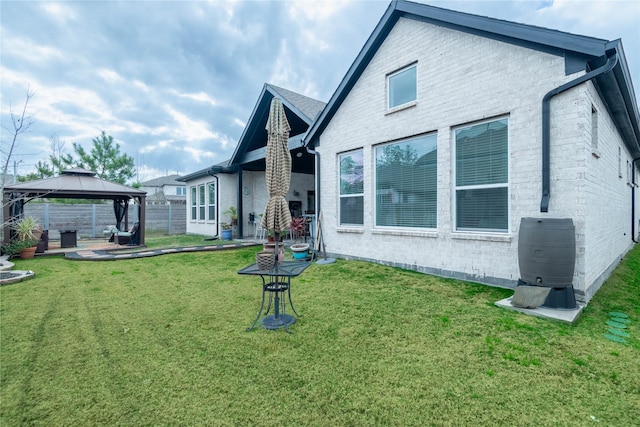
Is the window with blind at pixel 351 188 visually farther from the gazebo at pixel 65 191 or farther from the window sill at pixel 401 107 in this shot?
the gazebo at pixel 65 191

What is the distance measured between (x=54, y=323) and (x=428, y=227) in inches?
242

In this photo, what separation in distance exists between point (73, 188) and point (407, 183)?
36.7 feet

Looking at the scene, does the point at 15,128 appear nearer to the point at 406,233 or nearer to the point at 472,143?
the point at 406,233

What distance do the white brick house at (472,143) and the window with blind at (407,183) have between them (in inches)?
0.9

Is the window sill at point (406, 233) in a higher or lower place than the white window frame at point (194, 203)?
lower

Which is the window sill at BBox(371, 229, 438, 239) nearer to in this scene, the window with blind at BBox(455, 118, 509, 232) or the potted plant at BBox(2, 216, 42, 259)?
the window with blind at BBox(455, 118, 509, 232)

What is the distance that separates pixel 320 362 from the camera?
8.86 ft

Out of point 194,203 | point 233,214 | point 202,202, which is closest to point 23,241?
point 233,214

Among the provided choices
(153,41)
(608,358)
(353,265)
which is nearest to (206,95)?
(153,41)

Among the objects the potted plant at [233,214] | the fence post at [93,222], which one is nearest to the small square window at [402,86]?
the potted plant at [233,214]

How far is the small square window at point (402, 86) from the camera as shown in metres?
6.18

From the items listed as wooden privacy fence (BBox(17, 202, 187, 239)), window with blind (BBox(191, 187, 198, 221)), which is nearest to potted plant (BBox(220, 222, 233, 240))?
window with blind (BBox(191, 187, 198, 221))

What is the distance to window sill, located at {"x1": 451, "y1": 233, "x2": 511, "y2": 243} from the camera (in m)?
4.68

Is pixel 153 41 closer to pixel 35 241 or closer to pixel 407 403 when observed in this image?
pixel 35 241
